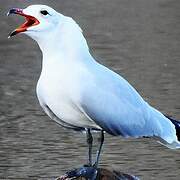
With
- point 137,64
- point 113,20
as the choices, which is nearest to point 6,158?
point 137,64

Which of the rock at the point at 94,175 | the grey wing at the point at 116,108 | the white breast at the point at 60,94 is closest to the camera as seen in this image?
the white breast at the point at 60,94

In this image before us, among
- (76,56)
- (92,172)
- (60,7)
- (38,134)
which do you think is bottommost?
(60,7)

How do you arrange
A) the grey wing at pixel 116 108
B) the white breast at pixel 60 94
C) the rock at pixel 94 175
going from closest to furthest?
the white breast at pixel 60 94
the grey wing at pixel 116 108
the rock at pixel 94 175

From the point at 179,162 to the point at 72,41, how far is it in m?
2.55

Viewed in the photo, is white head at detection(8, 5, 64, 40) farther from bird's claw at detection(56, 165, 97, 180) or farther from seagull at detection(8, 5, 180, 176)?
bird's claw at detection(56, 165, 97, 180)

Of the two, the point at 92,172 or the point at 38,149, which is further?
the point at 38,149

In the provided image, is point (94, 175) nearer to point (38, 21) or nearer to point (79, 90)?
point (79, 90)

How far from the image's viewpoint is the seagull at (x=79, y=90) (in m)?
5.15

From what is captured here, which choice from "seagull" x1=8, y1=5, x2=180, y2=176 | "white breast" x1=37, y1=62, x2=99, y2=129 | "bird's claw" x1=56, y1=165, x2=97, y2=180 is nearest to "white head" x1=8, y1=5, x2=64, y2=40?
"seagull" x1=8, y1=5, x2=180, y2=176

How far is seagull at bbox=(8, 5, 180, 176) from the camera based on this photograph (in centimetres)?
515

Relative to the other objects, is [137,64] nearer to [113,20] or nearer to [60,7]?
[113,20]

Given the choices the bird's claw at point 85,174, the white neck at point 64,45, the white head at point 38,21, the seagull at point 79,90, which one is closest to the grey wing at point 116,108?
the seagull at point 79,90

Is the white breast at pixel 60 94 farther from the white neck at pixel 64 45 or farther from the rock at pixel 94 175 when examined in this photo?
the rock at pixel 94 175

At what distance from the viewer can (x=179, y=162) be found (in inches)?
298
